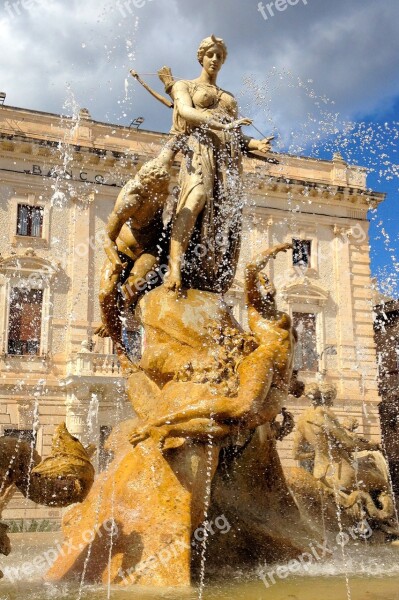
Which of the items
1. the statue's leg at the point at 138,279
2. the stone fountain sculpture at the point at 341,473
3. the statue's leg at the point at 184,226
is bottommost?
the stone fountain sculpture at the point at 341,473

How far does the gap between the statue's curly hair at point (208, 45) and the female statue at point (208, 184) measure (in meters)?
0.01

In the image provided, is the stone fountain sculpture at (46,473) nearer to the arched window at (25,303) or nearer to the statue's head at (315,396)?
the statue's head at (315,396)

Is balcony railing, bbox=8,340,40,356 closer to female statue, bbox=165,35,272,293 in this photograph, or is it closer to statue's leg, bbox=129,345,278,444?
female statue, bbox=165,35,272,293

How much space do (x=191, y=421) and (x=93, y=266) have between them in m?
18.4

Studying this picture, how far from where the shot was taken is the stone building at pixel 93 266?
2047cm

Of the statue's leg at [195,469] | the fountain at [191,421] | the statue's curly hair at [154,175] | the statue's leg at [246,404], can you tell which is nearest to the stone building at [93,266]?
the fountain at [191,421]

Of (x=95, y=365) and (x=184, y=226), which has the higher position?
(x=184, y=226)

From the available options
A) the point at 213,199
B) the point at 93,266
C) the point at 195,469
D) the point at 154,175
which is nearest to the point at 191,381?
the point at 195,469

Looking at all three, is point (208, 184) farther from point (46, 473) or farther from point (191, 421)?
point (46, 473)

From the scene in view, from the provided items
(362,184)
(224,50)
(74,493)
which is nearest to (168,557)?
(74,493)

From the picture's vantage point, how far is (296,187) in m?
24.7

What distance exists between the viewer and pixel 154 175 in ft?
18.2

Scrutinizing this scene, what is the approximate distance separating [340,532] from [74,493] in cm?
359

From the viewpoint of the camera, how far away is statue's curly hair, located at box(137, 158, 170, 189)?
218 inches
